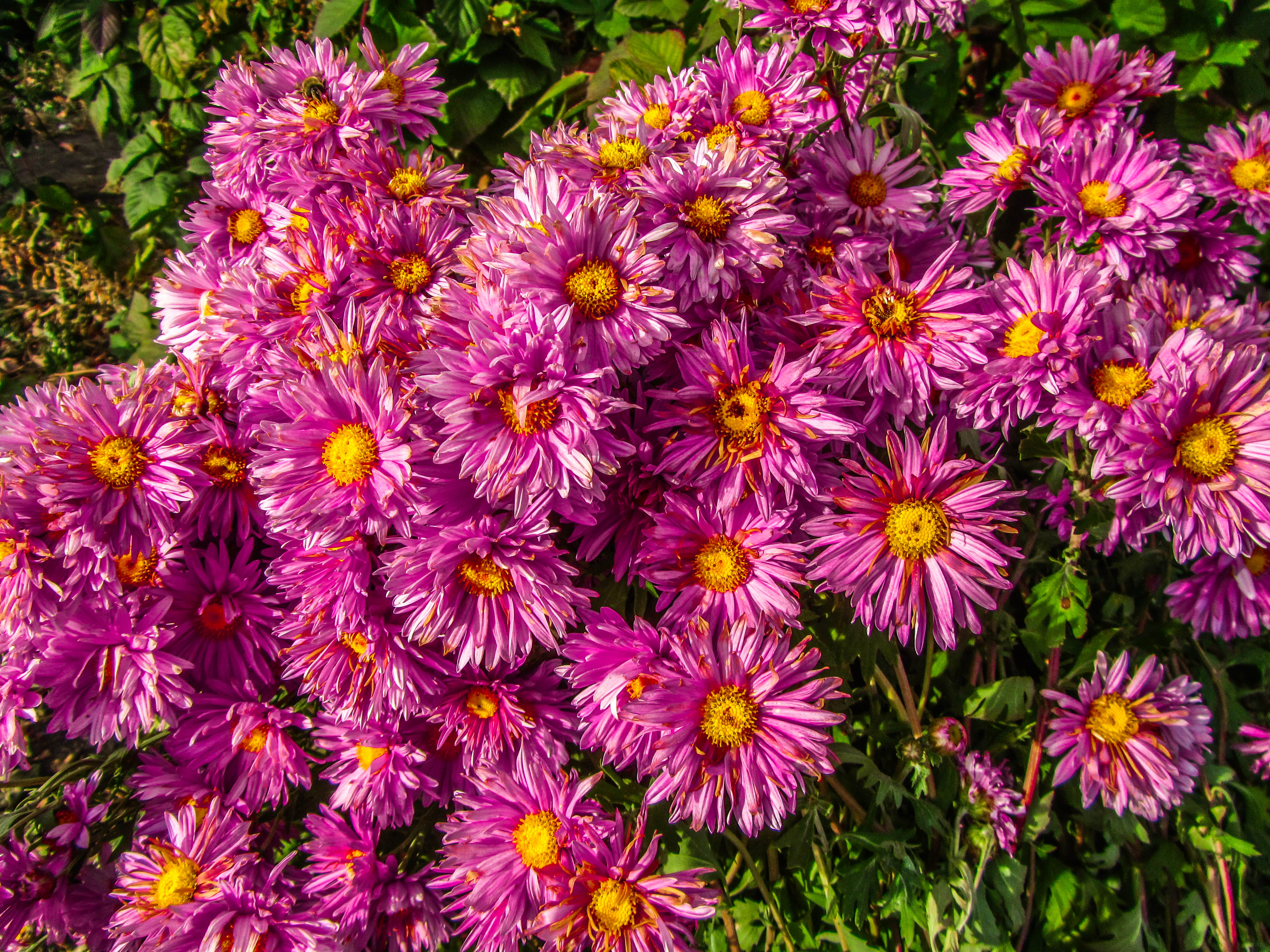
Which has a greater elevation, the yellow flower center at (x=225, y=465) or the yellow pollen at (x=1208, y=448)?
the yellow pollen at (x=1208, y=448)

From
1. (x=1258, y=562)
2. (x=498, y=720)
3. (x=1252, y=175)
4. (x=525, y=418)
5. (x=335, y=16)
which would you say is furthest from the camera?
(x=335, y=16)

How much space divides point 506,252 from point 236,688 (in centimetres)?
110

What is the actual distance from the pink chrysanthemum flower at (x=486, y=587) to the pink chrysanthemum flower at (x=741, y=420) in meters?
0.29

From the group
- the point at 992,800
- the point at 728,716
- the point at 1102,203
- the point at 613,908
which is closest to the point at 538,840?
the point at 613,908

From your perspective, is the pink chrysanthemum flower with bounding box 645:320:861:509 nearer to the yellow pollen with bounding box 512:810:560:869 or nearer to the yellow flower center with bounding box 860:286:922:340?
the yellow flower center with bounding box 860:286:922:340

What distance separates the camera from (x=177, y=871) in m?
1.50

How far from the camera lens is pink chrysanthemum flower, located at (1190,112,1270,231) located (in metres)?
2.09

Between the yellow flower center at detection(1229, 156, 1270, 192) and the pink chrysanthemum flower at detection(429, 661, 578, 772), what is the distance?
2361 millimetres

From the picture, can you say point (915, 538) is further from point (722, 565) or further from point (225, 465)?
point (225, 465)

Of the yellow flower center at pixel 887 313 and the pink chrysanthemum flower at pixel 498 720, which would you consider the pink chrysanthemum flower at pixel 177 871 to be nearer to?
the pink chrysanthemum flower at pixel 498 720

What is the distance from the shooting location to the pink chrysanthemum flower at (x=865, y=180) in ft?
5.49

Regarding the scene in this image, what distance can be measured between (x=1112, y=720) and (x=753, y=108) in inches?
63.7

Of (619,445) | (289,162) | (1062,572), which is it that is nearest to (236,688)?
(619,445)

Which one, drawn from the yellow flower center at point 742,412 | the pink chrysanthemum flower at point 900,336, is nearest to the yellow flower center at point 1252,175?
the pink chrysanthemum flower at point 900,336
